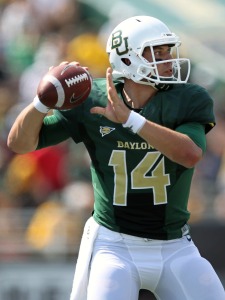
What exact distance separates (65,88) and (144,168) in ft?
1.83

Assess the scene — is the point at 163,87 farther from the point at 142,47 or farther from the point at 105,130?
the point at 105,130

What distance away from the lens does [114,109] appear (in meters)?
4.33

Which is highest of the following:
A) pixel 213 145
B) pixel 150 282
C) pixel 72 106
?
pixel 72 106

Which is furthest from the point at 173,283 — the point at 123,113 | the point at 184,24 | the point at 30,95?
the point at 184,24

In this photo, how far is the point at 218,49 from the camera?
9.48 meters

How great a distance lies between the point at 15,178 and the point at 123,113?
163 inches

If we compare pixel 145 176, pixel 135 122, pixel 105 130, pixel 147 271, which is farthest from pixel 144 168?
pixel 147 271

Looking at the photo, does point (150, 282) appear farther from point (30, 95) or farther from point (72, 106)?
point (30, 95)

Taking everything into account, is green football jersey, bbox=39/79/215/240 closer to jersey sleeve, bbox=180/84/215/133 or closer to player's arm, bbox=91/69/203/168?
jersey sleeve, bbox=180/84/215/133

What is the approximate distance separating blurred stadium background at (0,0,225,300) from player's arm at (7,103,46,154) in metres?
2.56

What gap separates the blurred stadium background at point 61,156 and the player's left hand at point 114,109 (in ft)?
9.32

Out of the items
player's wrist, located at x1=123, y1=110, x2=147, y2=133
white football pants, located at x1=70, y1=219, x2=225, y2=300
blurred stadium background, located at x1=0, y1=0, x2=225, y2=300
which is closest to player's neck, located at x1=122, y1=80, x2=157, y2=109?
player's wrist, located at x1=123, y1=110, x2=147, y2=133

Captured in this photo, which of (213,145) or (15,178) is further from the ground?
(213,145)

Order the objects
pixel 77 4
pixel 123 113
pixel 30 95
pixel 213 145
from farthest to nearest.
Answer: pixel 77 4
pixel 30 95
pixel 213 145
pixel 123 113
